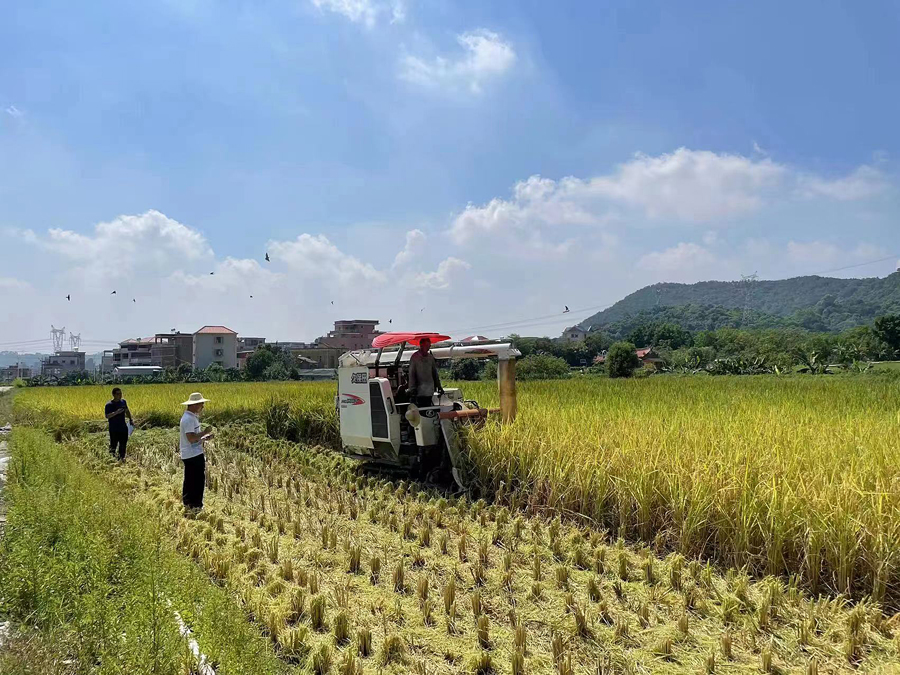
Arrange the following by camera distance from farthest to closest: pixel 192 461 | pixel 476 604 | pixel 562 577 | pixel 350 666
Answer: pixel 192 461
pixel 562 577
pixel 476 604
pixel 350 666

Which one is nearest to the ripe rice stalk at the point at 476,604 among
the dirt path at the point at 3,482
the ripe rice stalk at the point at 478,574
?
the ripe rice stalk at the point at 478,574

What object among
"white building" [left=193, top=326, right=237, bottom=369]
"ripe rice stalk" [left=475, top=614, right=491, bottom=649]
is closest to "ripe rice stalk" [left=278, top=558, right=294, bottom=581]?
"ripe rice stalk" [left=475, top=614, right=491, bottom=649]

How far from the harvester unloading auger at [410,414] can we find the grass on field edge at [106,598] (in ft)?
10.8

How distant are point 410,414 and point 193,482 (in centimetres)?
276

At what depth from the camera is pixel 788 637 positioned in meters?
3.53

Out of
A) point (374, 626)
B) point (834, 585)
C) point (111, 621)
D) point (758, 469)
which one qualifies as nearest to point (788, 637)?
point (834, 585)

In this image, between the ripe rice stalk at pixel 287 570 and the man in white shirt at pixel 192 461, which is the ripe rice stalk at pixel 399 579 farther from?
the man in white shirt at pixel 192 461

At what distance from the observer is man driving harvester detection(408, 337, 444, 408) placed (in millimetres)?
7797

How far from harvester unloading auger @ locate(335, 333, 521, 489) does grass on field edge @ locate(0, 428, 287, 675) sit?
129 inches

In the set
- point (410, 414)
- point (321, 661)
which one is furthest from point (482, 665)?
point (410, 414)

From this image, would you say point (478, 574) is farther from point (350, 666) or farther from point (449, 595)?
point (350, 666)

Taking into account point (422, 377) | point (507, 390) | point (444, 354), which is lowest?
point (507, 390)

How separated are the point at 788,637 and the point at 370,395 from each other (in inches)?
227

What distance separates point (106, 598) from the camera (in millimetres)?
3734
